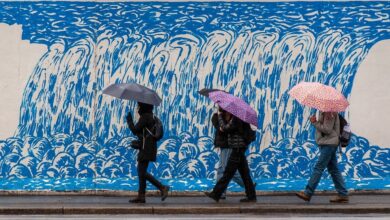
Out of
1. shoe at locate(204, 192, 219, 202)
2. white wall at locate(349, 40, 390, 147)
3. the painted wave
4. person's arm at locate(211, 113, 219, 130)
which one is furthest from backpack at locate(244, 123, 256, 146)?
white wall at locate(349, 40, 390, 147)

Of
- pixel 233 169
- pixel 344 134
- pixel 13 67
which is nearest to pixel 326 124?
pixel 344 134

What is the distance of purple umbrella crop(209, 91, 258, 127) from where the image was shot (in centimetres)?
1644

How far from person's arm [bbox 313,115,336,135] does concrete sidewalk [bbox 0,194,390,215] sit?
1140 millimetres

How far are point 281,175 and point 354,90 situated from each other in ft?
6.16

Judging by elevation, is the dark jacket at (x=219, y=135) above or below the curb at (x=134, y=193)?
above

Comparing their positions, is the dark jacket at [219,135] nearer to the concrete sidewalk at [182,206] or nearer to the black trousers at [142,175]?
the concrete sidewalk at [182,206]

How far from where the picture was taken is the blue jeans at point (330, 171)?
1689 cm

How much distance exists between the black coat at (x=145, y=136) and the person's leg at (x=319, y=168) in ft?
8.07

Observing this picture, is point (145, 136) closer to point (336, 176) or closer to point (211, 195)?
point (211, 195)

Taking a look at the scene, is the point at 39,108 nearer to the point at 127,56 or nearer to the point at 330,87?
the point at 127,56

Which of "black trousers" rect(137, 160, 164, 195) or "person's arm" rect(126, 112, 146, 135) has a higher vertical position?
"person's arm" rect(126, 112, 146, 135)

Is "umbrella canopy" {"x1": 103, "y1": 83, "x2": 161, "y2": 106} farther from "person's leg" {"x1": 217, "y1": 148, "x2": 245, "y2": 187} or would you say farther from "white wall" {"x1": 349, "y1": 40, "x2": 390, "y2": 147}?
"white wall" {"x1": 349, "y1": 40, "x2": 390, "y2": 147}

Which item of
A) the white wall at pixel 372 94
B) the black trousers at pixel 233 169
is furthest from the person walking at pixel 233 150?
the white wall at pixel 372 94

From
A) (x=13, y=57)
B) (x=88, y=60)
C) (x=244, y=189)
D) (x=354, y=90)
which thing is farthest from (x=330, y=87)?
(x=13, y=57)
